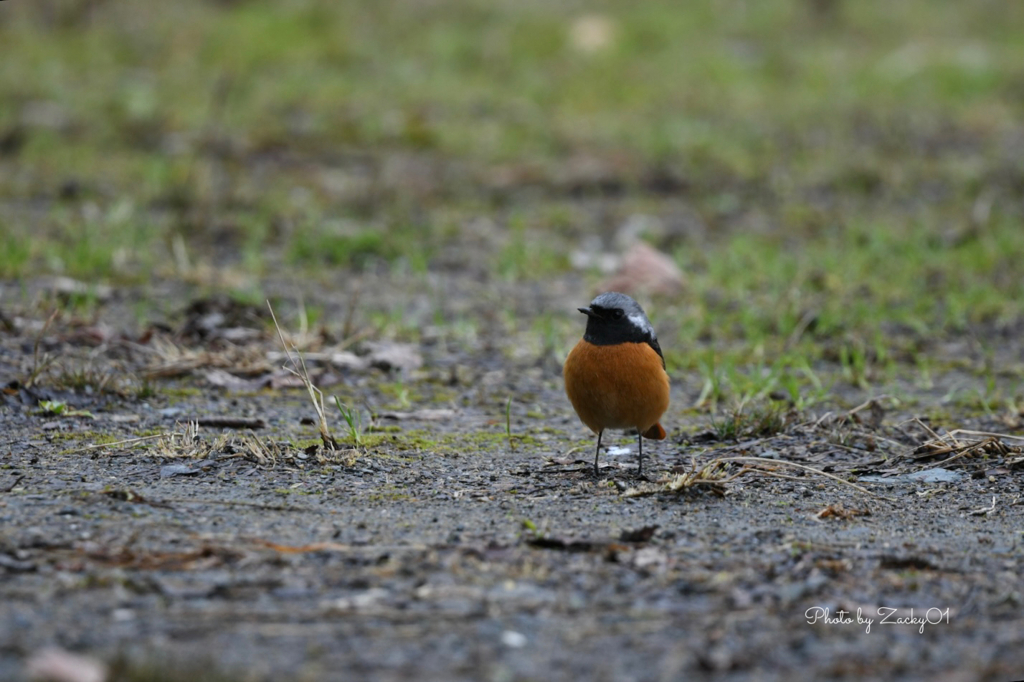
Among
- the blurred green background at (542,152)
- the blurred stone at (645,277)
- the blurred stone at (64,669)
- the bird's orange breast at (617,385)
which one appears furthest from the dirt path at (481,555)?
the blurred stone at (645,277)

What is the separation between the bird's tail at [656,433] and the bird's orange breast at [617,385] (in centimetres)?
24

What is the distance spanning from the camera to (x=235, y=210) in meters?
8.30

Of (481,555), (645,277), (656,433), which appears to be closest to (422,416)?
(656,433)

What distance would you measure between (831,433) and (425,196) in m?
4.96

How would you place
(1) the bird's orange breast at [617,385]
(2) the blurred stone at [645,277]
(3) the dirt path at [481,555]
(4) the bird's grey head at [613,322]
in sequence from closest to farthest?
(3) the dirt path at [481,555] < (1) the bird's orange breast at [617,385] < (4) the bird's grey head at [613,322] < (2) the blurred stone at [645,277]

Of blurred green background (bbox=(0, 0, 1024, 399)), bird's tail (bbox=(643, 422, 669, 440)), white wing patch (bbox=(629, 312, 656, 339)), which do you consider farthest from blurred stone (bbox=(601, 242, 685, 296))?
white wing patch (bbox=(629, 312, 656, 339))

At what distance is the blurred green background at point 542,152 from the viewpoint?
7.21 m

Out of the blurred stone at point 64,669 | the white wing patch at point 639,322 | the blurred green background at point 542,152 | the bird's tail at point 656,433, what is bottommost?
the blurred stone at point 64,669

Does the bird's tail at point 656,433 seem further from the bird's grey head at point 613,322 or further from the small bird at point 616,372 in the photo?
the bird's grey head at point 613,322

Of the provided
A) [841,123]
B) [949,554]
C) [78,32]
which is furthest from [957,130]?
[78,32]

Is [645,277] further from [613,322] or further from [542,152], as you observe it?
[542,152]

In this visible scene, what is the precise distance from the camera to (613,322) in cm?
437

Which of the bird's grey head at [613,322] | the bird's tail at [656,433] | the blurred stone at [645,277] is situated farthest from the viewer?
the blurred stone at [645,277]

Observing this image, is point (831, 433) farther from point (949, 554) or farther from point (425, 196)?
point (425, 196)
